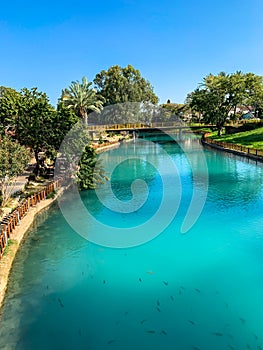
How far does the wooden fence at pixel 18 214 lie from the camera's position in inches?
627

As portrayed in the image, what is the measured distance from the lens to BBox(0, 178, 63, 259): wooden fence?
15922 mm

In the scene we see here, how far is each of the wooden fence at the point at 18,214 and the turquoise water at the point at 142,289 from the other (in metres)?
1.29

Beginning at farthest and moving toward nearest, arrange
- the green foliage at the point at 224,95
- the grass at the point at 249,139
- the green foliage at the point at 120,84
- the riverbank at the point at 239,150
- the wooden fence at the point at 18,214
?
the green foliage at the point at 120,84 < the green foliage at the point at 224,95 < the grass at the point at 249,139 < the riverbank at the point at 239,150 < the wooden fence at the point at 18,214

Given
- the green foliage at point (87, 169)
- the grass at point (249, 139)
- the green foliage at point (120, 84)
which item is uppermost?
the green foliage at point (120, 84)

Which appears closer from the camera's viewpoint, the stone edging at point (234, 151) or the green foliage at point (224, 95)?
the stone edging at point (234, 151)

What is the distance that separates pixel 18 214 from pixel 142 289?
390 inches

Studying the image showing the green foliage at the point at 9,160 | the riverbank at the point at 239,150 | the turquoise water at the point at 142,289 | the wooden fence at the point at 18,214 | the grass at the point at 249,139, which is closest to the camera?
the turquoise water at the point at 142,289

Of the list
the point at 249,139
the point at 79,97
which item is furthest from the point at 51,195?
the point at 249,139

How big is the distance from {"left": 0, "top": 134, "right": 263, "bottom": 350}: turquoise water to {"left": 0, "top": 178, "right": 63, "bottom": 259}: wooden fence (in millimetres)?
1286

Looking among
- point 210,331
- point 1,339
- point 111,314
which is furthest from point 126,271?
point 1,339

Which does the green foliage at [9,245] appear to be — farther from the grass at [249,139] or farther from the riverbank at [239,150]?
the grass at [249,139]

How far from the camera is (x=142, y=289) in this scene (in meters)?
13.5

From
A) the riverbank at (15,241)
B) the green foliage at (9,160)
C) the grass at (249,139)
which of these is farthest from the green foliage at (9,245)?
the grass at (249,139)

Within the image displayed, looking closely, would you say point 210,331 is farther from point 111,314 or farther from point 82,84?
point 82,84
